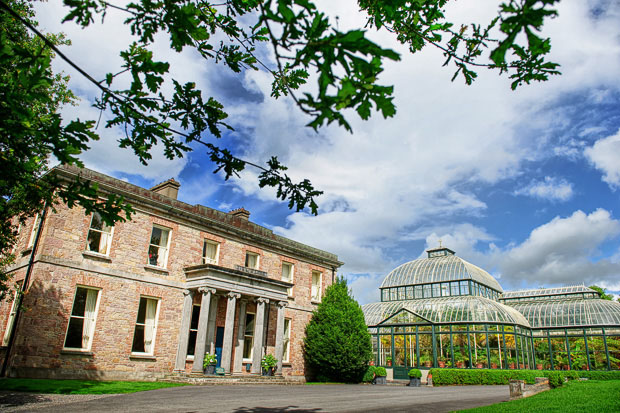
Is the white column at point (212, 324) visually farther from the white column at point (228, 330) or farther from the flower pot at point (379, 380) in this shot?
the flower pot at point (379, 380)

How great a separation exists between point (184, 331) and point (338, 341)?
27.6 ft

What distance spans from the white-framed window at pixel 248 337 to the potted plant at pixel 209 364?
3.04 meters

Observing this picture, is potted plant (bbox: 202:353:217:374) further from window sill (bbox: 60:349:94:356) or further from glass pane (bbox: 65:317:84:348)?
glass pane (bbox: 65:317:84:348)

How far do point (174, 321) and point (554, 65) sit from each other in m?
17.7

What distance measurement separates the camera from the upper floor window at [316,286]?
24.9 meters

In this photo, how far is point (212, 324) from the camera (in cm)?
1906

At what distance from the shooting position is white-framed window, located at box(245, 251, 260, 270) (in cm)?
2194

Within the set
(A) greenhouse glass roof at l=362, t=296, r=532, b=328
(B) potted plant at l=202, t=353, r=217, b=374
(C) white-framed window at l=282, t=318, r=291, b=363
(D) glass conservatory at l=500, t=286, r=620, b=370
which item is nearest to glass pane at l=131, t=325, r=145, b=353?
(B) potted plant at l=202, t=353, r=217, b=374

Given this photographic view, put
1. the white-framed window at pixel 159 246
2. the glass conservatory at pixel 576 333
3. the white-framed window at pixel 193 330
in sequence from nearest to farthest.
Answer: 1. the white-framed window at pixel 159 246
2. the white-framed window at pixel 193 330
3. the glass conservatory at pixel 576 333

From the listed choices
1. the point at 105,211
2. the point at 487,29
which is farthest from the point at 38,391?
the point at 487,29

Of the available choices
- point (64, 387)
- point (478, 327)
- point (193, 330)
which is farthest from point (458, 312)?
point (64, 387)

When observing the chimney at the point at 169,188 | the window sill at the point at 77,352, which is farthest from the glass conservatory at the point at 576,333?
the window sill at the point at 77,352

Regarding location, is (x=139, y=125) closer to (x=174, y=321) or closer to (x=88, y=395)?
(x=88, y=395)

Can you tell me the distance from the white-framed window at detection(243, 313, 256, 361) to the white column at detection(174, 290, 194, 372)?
3594 millimetres
